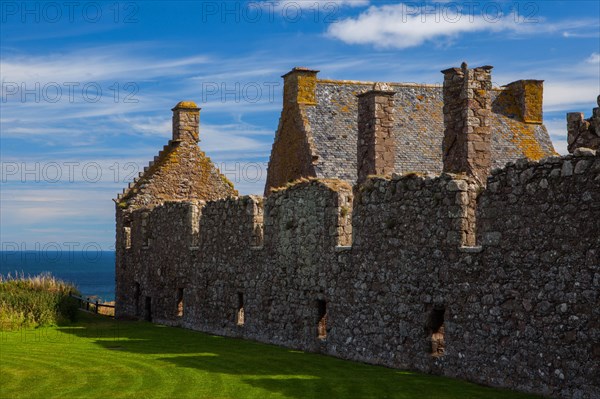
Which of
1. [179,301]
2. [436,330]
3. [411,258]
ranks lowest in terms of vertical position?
[179,301]

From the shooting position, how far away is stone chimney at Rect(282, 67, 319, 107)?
32.4 meters

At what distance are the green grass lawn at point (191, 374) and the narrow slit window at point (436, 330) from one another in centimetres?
56

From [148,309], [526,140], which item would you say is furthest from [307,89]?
[148,309]

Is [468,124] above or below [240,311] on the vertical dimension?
above

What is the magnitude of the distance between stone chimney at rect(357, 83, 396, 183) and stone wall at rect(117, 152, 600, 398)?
9.32 feet

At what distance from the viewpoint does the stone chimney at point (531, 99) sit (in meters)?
36.3

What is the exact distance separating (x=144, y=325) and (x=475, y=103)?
44.3 feet

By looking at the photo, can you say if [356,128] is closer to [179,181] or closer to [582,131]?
[179,181]

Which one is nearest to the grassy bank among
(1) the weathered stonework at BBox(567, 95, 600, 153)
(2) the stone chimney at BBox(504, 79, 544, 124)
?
(1) the weathered stonework at BBox(567, 95, 600, 153)

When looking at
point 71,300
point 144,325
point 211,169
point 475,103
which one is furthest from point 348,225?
point 211,169

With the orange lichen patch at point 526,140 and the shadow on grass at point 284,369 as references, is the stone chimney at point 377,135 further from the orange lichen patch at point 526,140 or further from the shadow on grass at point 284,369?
the orange lichen patch at point 526,140

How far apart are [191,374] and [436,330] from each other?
433 cm

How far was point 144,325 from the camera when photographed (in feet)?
87.0

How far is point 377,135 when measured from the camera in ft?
71.9
